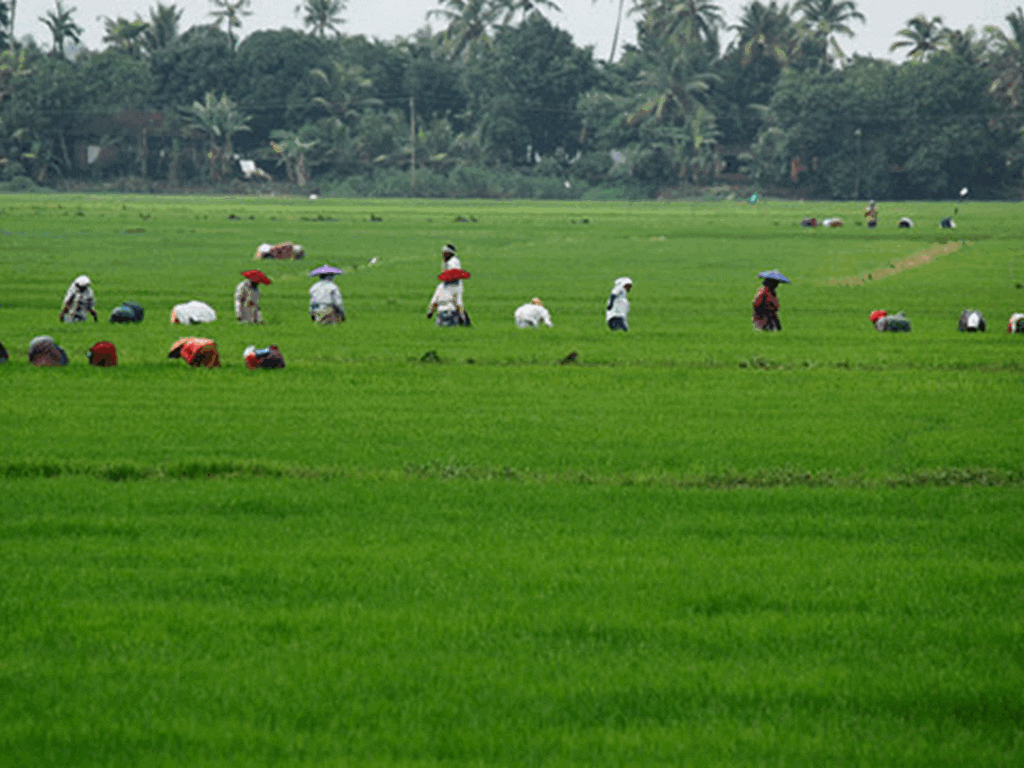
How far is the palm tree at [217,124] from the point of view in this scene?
393ft

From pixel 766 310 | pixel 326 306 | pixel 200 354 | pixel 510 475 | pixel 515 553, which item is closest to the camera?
pixel 515 553

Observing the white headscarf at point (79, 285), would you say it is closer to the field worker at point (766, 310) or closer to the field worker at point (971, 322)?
the field worker at point (766, 310)

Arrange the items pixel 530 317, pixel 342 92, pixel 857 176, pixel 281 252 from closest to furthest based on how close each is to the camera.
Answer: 1. pixel 530 317
2. pixel 281 252
3. pixel 857 176
4. pixel 342 92

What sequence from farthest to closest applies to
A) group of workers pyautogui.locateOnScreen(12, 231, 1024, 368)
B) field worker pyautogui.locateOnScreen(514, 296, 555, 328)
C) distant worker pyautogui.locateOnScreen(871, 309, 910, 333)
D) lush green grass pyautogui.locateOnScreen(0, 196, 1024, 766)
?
field worker pyautogui.locateOnScreen(514, 296, 555, 328)
distant worker pyautogui.locateOnScreen(871, 309, 910, 333)
group of workers pyautogui.locateOnScreen(12, 231, 1024, 368)
lush green grass pyautogui.locateOnScreen(0, 196, 1024, 766)

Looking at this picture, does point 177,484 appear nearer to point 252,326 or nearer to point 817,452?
point 817,452

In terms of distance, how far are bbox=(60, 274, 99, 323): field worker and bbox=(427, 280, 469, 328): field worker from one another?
578 centimetres

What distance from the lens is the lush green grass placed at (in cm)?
715

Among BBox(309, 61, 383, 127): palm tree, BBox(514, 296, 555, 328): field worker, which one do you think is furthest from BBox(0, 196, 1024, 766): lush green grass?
BBox(309, 61, 383, 127): palm tree

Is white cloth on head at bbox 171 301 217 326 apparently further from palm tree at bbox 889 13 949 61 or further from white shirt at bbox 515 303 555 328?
palm tree at bbox 889 13 949 61

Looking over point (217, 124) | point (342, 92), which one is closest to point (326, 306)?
point (217, 124)

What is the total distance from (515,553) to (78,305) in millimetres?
18330

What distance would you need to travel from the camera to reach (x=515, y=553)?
10320 millimetres

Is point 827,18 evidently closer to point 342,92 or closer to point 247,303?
point 342,92

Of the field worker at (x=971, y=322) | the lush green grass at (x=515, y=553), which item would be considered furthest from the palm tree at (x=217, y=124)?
the field worker at (x=971, y=322)
